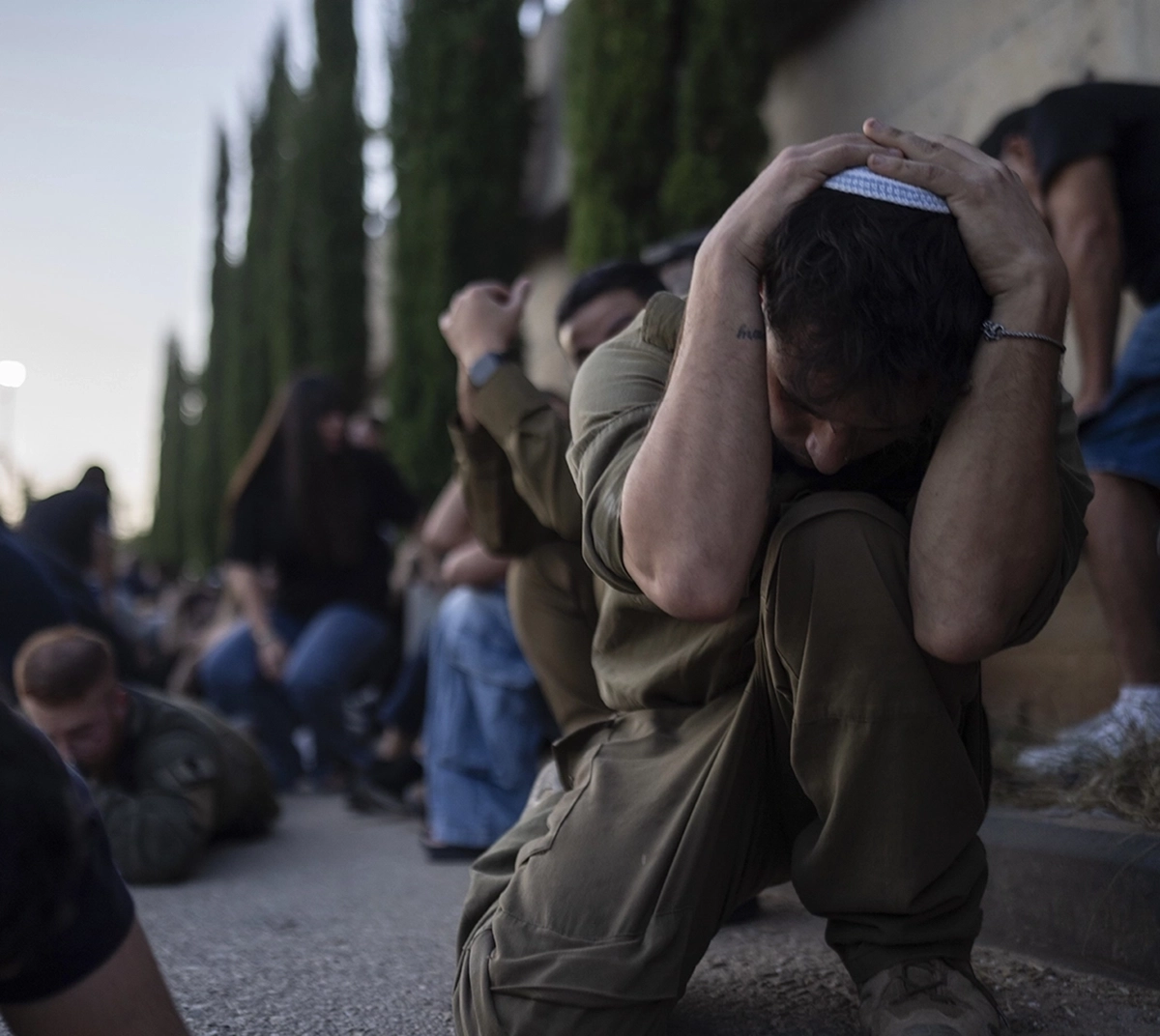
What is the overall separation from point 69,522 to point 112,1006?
12.1 feet

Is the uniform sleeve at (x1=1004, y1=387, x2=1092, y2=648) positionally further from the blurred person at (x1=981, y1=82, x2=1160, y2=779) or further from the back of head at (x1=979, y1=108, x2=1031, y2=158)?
the back of head at (x1=979, y1=108, x2=1031, y2=158)

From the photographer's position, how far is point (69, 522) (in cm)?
450

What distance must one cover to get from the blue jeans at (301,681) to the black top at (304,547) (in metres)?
0.09

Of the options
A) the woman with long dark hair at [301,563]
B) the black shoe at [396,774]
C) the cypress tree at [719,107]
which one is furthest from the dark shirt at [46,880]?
the cypress tree at [719,107]

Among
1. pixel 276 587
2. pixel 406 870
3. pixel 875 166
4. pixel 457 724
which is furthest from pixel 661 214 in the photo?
pixel 875 166

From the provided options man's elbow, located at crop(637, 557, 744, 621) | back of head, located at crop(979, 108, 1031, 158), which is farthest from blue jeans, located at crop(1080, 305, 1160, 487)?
man's elbow, located at crop(637, 557, 744, 621)

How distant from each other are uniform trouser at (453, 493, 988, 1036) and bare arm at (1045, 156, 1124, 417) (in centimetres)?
154

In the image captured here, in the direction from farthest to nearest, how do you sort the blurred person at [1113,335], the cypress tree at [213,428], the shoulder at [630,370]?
the cypress tree at [213,428] → the blurred person at [1113,335] → the shoulder at [630,370]

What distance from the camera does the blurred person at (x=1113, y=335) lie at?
2.59 m

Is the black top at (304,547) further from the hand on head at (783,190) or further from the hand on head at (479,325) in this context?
the hand on head at (783,190)

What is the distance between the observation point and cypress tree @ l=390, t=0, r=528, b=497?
845cm

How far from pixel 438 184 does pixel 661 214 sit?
Result: 3.11m

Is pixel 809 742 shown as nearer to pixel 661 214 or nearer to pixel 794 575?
pixel 794 575

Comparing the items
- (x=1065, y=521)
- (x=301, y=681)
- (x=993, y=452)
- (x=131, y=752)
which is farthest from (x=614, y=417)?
(x=301, y=681)
